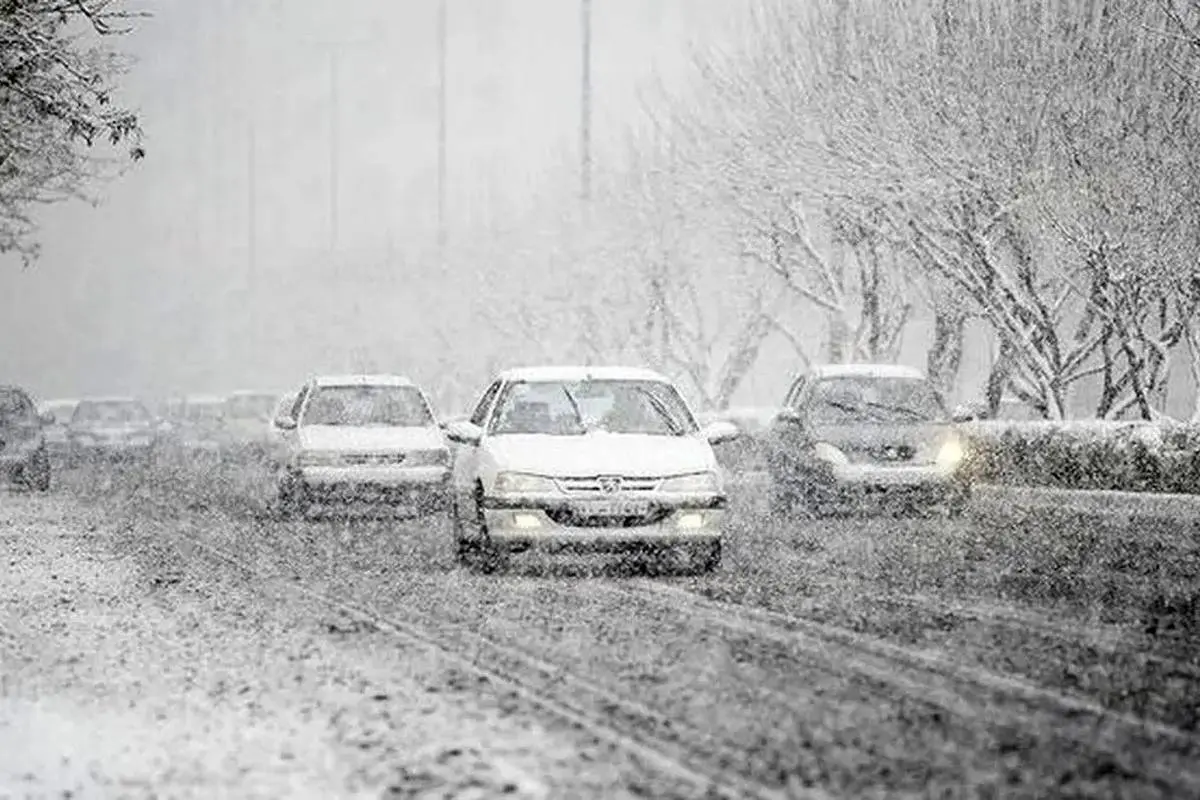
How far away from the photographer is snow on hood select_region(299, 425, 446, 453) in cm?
2428

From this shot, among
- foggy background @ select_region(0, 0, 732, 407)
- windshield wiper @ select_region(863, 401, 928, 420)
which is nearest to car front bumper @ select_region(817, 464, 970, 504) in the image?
windshield wiper @ select_region(863, 401, 928, 420)

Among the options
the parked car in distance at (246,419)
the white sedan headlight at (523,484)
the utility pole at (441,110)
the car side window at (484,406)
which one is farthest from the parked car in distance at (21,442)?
the utility pole at (441,110)

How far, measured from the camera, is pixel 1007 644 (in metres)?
12.0

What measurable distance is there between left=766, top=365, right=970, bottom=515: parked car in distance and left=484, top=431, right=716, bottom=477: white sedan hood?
654 centimetres

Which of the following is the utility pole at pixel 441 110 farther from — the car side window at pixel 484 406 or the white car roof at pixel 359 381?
the car side window at pixel 484 406

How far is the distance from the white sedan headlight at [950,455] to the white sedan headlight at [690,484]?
24.6 ft

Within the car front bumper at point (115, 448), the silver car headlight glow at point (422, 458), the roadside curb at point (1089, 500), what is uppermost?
the silver car headlight glow at point (422, 458)

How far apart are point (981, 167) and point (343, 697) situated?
22.7 m

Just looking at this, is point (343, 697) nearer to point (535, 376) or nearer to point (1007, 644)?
point (1007, 644)

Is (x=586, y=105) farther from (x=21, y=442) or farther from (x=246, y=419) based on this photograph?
(x=21, y=442)

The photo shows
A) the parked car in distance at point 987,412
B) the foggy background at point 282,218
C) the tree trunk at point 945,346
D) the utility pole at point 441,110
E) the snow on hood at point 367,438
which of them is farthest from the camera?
the foggy background at point 282,218

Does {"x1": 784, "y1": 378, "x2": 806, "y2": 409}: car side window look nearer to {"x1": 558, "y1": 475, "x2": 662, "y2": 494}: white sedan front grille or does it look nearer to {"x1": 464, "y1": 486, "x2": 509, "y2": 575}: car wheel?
{"x1": 464, "y1": 486, "x2": 509, "y2": 575}: car wheel

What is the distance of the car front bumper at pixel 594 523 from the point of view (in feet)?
52.6

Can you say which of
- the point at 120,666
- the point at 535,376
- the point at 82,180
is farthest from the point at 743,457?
the point at 120,666
